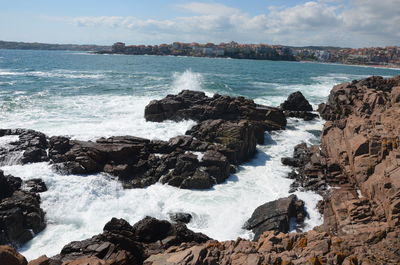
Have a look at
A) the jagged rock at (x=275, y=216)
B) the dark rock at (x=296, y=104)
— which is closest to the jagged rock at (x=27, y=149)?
the jagged rock at (x=275, y=216)

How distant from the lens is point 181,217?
15492mm

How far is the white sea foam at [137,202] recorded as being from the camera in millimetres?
14500

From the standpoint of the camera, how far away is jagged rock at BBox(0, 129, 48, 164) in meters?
19.7

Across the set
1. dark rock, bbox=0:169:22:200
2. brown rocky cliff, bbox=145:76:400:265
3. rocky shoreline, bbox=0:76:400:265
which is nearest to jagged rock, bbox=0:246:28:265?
rocky shoreline, bbox=0:76:400:265

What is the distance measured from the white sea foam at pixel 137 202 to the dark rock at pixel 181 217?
0.25m

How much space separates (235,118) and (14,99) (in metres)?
25.2

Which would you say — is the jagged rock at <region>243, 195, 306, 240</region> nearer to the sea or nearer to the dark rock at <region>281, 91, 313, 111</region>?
the sea

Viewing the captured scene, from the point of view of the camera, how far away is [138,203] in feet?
55.4

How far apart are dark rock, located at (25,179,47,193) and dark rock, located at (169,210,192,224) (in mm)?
6859

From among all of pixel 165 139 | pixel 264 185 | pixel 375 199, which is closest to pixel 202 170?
pixel 264 185

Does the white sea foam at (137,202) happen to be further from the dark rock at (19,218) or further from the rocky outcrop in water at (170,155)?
the rocky outcrop in water at (170,155)

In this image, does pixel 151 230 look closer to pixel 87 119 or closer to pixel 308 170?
pixel 308 170

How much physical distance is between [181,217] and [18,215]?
6.87 m

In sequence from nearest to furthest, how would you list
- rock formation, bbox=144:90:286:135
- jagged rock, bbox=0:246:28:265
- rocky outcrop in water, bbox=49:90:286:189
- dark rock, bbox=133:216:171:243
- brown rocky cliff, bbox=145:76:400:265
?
jagged rock, bbox=0:246:28:265 → brown rocky cliff, bbox=145:76:400:265 → dark rock, bbox=133:216:171:243 → rocky outcrop in water, bbox=49:90:286:189 → rock formation, bbox=144:90:286:135
